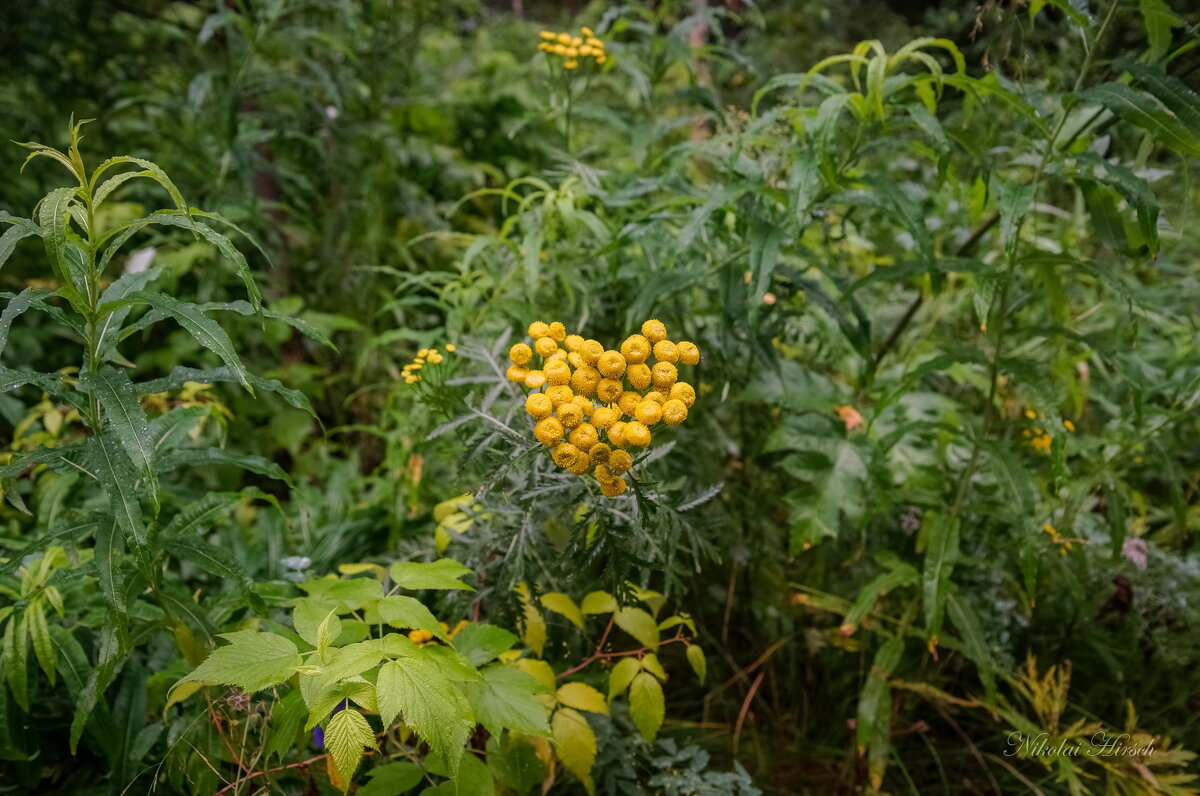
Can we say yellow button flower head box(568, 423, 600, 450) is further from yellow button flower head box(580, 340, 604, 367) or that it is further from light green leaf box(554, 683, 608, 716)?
light green leaf box(554, 683, 608, 716)

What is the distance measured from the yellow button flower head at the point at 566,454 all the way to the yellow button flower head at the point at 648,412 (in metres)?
0.09

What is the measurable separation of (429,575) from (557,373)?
39 cm

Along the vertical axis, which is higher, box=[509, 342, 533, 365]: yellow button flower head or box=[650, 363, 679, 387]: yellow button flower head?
box=[650, 363, 679, 387]: yellow button flower head

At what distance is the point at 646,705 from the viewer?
1.16 meters

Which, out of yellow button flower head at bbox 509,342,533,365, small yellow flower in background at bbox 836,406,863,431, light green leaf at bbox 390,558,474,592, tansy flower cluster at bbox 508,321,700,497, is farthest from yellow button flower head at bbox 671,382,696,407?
small yellow flower in background at bbox 836,406,863,431

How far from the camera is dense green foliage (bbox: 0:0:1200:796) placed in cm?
103

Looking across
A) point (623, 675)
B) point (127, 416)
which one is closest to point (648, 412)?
point (623, 675)

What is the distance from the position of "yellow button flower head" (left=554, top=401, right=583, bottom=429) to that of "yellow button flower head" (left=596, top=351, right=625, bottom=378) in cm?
6

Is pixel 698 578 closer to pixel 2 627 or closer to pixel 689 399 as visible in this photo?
pixel 689 399

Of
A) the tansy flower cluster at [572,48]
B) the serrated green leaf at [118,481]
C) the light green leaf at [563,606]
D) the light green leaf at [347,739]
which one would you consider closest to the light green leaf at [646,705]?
the light green leaf at [563,606]

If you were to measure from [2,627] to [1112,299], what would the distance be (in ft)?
10.5

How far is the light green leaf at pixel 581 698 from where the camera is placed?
1.14m

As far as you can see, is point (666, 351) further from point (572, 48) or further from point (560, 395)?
point (572, 48)

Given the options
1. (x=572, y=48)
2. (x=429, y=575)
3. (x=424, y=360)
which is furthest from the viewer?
(x=572, y=48)
